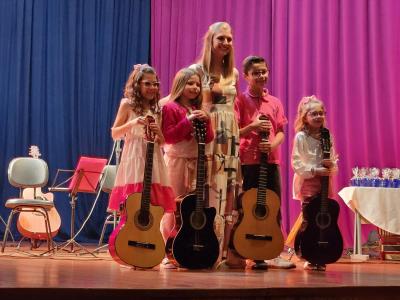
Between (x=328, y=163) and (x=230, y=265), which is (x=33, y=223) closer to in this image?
(x=230, y=265)

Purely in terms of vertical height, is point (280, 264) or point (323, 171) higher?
point (323, 171)

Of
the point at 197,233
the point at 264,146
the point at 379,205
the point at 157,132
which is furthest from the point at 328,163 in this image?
the point at 379,205

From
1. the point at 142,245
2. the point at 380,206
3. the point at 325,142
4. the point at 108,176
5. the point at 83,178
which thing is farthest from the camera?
the point at 108,176

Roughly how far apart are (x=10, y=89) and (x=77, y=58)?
0.84 meters

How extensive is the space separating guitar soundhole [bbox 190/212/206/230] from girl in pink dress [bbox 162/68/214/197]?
9.4 inches

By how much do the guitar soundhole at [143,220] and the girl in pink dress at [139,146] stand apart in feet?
0.52

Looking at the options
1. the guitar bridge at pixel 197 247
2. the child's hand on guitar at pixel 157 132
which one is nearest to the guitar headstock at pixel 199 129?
the child's hand on guitar at pixel 157 132

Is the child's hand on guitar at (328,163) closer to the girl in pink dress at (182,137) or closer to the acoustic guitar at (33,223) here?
the girl in pink dress at (182,137)

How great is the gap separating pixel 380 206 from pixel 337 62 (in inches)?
75.8

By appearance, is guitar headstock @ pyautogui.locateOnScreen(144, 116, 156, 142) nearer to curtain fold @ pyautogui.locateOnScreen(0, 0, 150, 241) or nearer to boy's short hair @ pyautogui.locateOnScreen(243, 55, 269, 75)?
boy's short hair @ pyautogui.locateOnScreen(243, 55, 269, 75)

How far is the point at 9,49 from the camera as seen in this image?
7.29m

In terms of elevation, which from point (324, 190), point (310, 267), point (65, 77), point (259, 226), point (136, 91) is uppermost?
point (65, 77)

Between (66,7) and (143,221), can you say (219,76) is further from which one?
(66,7)

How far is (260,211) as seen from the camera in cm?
362
